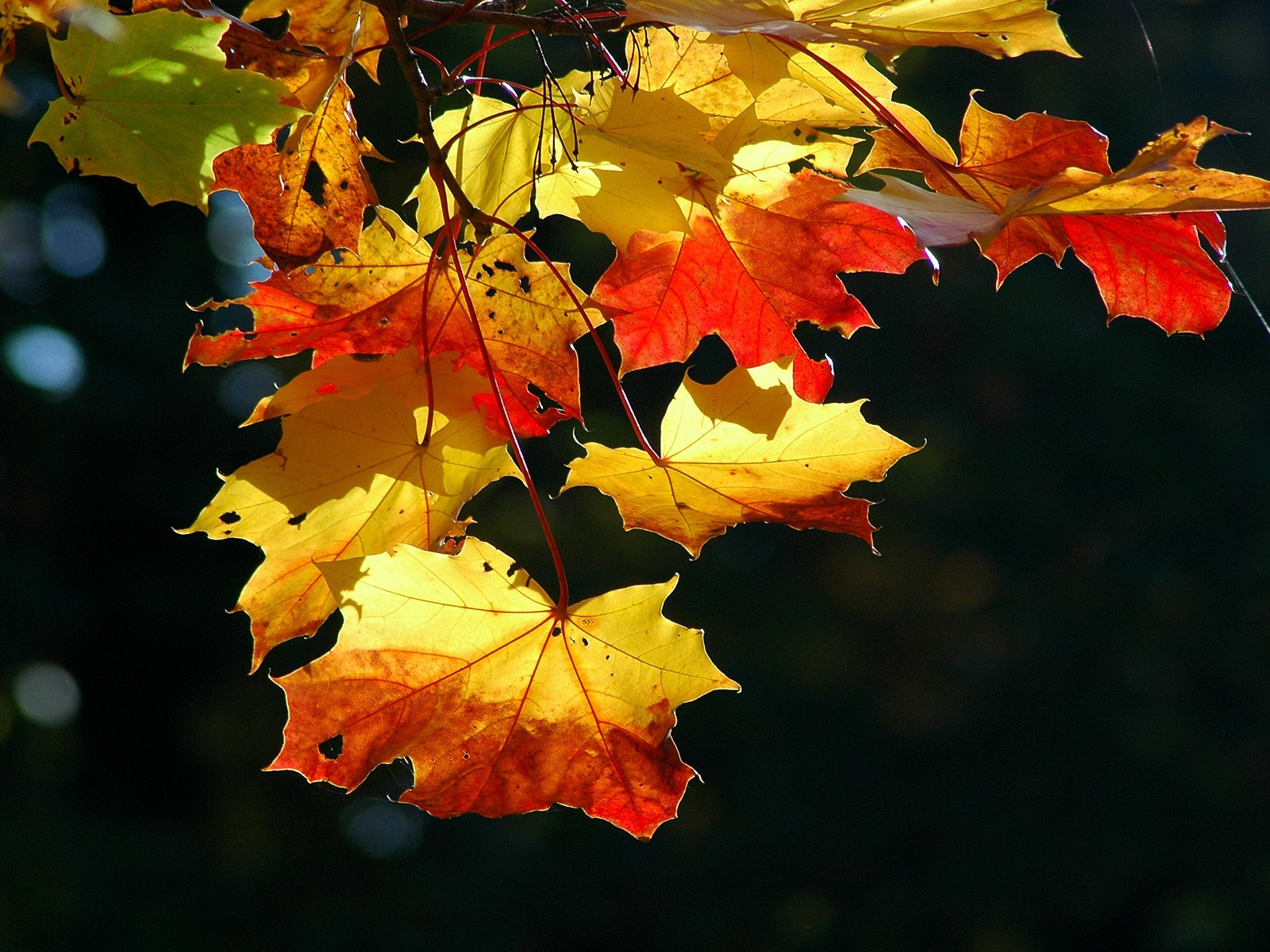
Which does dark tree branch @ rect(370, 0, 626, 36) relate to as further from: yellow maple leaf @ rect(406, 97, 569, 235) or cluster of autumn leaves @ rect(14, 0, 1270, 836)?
yellow maple leaf @ rect(406, 97, 569, 235)

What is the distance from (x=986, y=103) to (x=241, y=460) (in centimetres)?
316

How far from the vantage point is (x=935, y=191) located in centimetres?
52

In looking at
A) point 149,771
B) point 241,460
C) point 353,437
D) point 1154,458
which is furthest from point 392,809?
point 353,437

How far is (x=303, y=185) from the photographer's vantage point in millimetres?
606

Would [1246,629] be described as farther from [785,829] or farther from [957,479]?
[785,829]

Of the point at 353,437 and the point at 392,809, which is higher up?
the point at 353,437

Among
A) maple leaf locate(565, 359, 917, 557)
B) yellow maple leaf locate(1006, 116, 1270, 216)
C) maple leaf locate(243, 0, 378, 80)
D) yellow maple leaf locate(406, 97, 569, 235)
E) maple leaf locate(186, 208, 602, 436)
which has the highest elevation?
maple leaf locate(243, 0, 378, 80)

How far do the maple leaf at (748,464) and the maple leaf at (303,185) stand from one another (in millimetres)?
192

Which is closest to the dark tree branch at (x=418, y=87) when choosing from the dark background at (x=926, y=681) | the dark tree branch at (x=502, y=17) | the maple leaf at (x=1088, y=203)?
the dark tree branch at (x=502, y=17)

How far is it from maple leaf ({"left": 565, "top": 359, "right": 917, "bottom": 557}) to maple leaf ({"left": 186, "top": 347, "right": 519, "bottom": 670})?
0.26 feet

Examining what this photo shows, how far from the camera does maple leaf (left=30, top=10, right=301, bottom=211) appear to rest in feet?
1.68

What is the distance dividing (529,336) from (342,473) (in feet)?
0.47

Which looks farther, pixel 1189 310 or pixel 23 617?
pixel 23 617

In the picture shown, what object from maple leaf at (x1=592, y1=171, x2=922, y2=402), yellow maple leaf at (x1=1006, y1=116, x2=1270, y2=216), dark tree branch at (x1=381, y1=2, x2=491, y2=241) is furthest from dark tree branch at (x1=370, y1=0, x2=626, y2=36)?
yellow maple leaf at (x1=1006, y1=116, x2=1270, y2=216)
